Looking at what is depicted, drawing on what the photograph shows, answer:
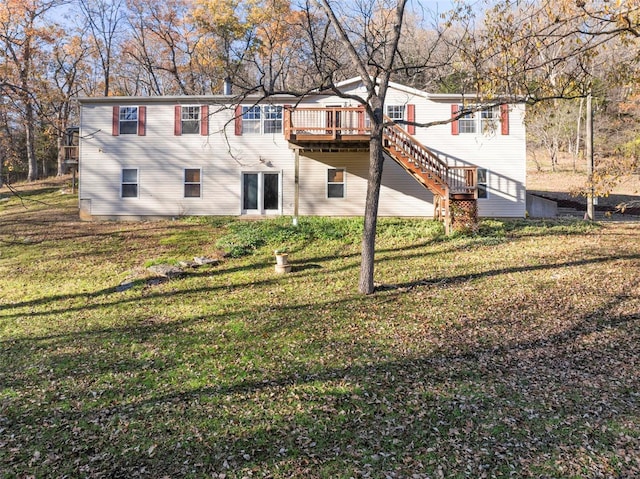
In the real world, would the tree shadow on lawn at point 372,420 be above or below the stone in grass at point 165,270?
below

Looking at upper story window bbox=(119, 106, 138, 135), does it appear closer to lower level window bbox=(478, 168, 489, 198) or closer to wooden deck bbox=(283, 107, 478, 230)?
wooden deck bbox=(283, 107, 478, 230)

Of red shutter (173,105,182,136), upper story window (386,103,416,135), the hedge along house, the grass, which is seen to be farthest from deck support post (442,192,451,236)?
red shutter (173,105,182,136)

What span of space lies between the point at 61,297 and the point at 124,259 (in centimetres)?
282

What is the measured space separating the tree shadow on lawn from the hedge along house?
11.3 metres

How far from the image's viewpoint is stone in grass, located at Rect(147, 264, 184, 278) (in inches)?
410

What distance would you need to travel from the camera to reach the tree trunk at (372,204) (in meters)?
8.48

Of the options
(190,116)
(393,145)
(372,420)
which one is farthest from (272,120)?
(372,420)

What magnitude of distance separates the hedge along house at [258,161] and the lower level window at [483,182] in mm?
37

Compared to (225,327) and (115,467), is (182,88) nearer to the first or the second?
(225,327)

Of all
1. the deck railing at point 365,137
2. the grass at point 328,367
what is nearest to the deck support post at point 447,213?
the deck railing at point 365,137

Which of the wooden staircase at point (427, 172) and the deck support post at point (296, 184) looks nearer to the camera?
the wooden staircase at point (427, 172)

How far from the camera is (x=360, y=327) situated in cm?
706

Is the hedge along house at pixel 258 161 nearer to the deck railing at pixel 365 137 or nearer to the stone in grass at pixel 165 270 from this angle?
the deck railing at pixel 365 137

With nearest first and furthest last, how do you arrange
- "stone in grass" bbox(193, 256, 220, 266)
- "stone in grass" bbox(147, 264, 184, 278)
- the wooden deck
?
"stone in grass" bbox(147, 264, 184, 278) → "stone in grass" bbox(193, 256, 220, 266) → the wooden deck
